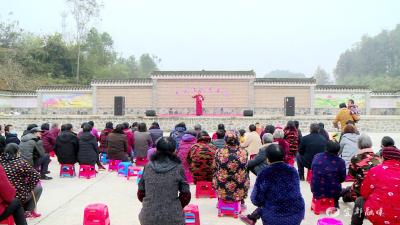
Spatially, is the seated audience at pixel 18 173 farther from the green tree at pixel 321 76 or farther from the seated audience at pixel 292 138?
the green tree at pixel 321 76

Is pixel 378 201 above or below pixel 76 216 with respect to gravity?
above

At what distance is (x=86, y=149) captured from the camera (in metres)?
8.12

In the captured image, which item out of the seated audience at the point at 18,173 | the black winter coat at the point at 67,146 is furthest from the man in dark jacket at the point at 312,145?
the seated audience at the point at 18,173

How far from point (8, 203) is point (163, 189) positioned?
1597 mm

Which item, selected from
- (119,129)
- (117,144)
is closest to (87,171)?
(117,144)

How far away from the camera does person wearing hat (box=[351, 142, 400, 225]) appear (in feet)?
11.9

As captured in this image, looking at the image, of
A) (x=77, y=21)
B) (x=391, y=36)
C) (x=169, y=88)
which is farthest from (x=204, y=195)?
(x=391, y=36)

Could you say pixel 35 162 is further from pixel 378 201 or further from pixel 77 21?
pixel 77 21

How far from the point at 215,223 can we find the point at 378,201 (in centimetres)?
205

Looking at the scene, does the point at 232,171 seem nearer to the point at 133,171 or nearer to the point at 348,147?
the point at 348,147

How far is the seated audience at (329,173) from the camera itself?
5.33 metres

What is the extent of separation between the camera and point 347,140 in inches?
267

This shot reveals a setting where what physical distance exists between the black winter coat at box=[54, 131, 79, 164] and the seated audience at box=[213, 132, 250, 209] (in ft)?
12.8

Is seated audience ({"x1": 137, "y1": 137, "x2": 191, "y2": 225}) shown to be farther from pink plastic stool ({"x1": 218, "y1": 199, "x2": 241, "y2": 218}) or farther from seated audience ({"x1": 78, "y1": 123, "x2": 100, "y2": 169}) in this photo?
seated audience ({"x1": 78, "y1": 123, "x2": 100, "y2": 169})
